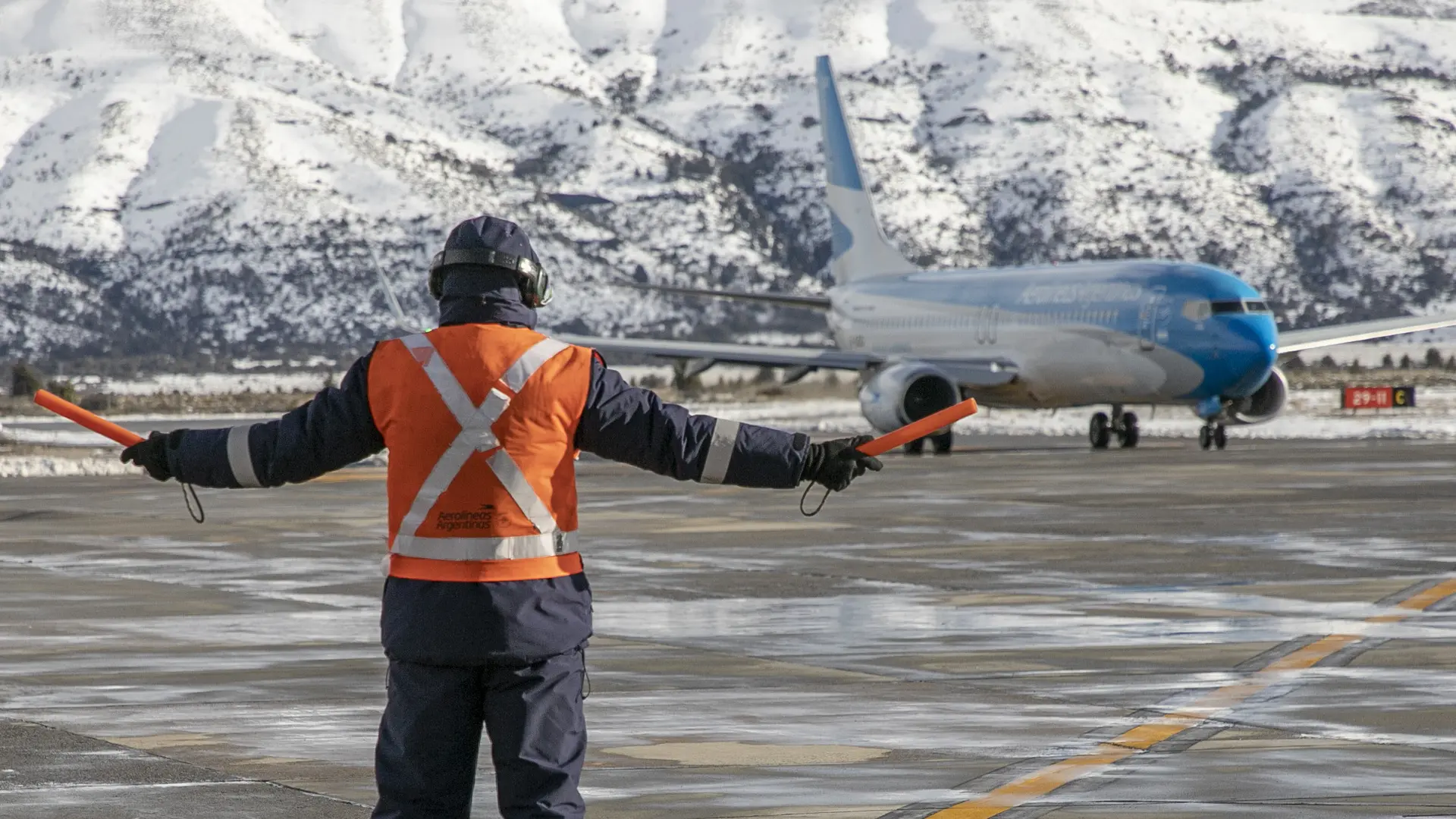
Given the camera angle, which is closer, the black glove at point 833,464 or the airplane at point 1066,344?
the black glove at point 833,464

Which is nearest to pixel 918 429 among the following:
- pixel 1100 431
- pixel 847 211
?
pixel 1100 431

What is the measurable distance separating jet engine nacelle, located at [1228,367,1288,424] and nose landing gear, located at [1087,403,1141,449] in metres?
2.04

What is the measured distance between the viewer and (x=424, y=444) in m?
6.74

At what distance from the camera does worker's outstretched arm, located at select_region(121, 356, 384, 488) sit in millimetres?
6836

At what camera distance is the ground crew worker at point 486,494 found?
6.65m

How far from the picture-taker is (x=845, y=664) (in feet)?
41.4

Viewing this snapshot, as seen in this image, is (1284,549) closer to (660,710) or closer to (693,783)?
(660,710)

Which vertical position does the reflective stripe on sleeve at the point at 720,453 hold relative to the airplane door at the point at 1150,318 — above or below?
below

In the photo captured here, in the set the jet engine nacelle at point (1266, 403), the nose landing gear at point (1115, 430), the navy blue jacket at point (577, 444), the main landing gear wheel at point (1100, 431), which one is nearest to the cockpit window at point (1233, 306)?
the nose landing gear at point (1115, 430)

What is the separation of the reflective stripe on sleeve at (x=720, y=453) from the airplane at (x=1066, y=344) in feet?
105

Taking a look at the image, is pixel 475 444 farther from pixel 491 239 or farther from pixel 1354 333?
pixel 1354 333

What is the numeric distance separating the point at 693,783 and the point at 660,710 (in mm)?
1898

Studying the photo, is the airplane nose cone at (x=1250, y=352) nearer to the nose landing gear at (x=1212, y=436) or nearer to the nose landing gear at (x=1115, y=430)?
the nose landing gear at (x=1212, y=436)

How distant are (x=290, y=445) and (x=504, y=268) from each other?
0.76m
